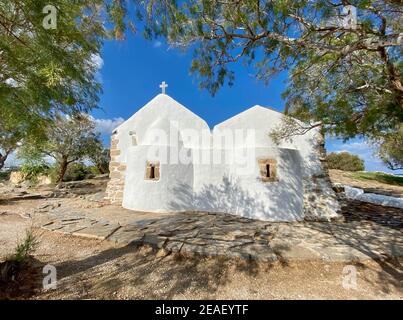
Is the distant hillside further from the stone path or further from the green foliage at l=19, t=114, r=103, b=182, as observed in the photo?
the green foliage at l=19, t=114, r=103, b=182

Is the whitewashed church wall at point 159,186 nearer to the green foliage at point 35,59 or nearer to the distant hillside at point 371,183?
the green foliage at point 35,59

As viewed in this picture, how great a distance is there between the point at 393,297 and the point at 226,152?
6.21 m

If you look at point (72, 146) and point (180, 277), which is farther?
point (72, 146)

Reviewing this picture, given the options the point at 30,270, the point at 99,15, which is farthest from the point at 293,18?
the point at 30,270

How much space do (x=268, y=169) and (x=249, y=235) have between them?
2946 mm

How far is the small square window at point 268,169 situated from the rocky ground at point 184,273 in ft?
7.42

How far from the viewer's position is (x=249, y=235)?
18.4ft

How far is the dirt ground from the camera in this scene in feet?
10.2

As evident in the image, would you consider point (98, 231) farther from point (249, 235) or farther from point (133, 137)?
point (133, 137)

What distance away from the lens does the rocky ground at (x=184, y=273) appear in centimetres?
313

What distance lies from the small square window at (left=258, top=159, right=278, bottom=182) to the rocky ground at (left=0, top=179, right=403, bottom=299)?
226cm

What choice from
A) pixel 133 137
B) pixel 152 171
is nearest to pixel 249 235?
pixel 152 171

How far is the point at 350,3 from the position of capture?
3.65 meters
